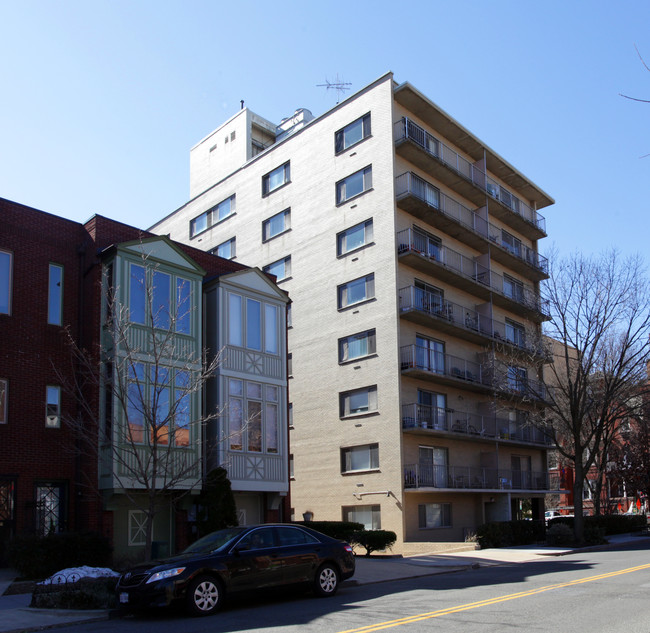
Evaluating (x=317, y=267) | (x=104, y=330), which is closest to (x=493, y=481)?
(x=317, y=267)

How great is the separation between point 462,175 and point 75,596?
28055mm

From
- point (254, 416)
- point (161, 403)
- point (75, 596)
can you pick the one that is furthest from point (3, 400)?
point (254, 416)

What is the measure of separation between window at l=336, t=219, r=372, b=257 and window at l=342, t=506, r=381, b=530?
1129cm

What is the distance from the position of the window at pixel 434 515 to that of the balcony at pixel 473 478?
95 centimetres

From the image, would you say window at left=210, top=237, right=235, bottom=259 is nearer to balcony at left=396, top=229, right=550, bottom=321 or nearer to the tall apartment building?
the tall apartment building

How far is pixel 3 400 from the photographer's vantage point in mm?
18281

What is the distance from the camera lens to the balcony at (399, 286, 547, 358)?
31766 millimetres

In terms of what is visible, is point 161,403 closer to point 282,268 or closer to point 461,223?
point 282,268

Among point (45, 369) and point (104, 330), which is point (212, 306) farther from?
point (45, 369)

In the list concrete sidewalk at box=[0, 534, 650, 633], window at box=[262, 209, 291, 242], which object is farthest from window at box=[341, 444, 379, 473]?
window at box=[262, 209, 291, 242]

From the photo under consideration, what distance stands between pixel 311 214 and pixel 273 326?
12.6 meters

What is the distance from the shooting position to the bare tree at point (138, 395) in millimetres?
18422

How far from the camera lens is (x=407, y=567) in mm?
20172

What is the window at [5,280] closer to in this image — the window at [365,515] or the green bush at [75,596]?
the green bush at [75,596]
